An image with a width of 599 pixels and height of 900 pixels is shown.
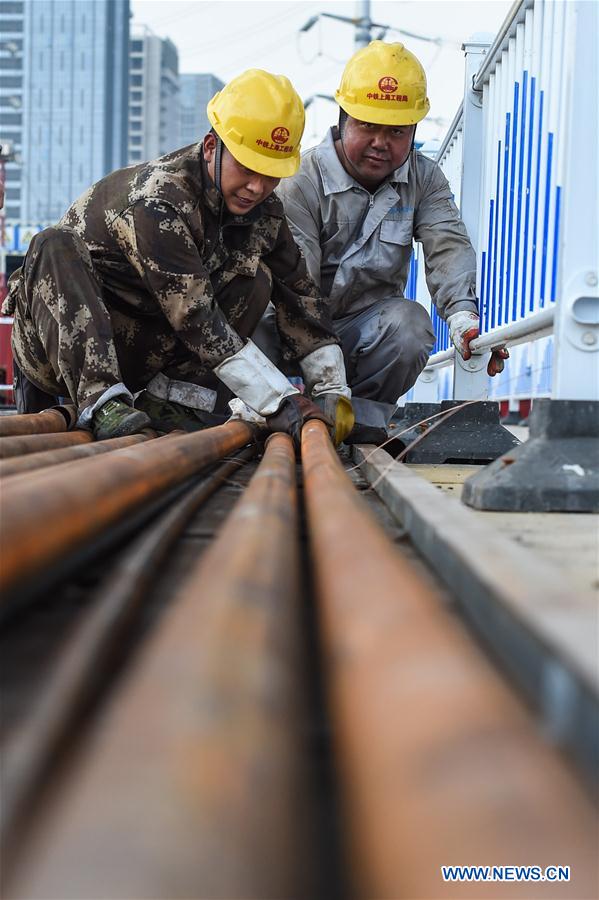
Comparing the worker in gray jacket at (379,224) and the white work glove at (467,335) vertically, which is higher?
the worker in gray jacket at (379,224)

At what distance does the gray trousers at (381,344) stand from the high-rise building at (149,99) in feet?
218

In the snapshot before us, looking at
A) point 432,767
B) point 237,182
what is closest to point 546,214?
point 237,182

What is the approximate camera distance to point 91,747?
0.70 meters

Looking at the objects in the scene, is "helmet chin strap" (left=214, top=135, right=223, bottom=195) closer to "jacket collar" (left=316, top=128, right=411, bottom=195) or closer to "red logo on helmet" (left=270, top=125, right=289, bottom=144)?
"red logo on helmet" (left=270, top=125, right=289, bottom=144)

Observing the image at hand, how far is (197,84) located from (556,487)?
77907mm

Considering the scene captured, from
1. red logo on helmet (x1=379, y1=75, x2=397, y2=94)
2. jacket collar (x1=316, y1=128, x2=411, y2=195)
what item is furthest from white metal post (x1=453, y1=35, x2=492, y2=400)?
red logo on helmet (x1=379, y1=75, x2=397, y2=94)

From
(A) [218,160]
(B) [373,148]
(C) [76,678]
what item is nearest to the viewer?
(C) [76,678]

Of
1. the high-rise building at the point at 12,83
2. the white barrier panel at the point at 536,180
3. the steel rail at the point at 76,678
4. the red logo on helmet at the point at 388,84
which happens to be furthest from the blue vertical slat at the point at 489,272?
the high-rise building at the point at 12,83

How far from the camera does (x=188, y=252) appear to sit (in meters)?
3.29

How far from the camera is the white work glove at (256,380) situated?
3312 mm

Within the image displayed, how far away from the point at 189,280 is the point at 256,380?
42 centimetres

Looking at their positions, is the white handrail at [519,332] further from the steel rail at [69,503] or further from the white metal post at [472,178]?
the steel rail at [69,503]

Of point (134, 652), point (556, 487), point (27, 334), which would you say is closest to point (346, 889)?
point (134, 652)

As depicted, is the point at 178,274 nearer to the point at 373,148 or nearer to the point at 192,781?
the point at 373,148
